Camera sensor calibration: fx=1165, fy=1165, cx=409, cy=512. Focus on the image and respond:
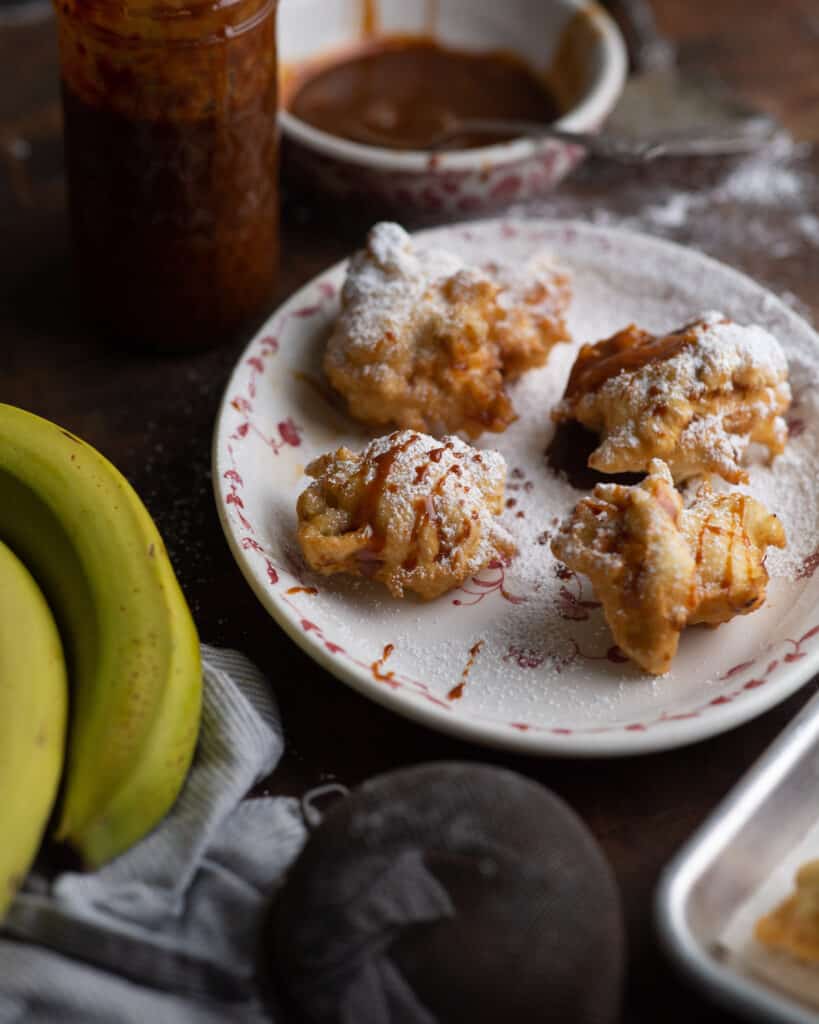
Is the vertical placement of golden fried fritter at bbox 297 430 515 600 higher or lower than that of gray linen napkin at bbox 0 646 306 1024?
higher

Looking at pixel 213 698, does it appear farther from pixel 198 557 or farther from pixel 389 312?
pixel 389 312

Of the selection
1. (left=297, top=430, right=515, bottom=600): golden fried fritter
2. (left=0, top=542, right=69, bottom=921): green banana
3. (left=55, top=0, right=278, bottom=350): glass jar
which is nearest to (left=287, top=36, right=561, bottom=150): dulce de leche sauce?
(left=55, top=0, right=278, bottom=350): glass jar

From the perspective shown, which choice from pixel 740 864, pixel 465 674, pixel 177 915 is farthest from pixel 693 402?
pixel 177 915

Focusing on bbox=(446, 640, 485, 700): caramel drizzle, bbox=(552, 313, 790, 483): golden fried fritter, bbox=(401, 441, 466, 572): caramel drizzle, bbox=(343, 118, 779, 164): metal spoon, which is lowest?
bbox=(446, 640, 485, 700): caramel drizzle

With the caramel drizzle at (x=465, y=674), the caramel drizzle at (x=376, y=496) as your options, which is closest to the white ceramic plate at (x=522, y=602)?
the caramel drizzle at (x=465, y=674)

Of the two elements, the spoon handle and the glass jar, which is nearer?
the glass jar

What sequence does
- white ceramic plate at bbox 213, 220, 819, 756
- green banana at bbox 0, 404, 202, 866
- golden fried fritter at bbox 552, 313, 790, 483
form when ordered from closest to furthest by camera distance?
1. green banana at bbox 0, 404, 202, 866
2. white ceramic plate at bbox 213, 220, 819, 756
3. golden fried fritter at bbox 552, 313, 790, 483

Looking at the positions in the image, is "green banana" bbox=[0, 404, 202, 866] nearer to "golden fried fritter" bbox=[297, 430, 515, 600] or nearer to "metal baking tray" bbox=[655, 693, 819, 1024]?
"golden fried fritter" bbox=[297, 430, 515, 600]

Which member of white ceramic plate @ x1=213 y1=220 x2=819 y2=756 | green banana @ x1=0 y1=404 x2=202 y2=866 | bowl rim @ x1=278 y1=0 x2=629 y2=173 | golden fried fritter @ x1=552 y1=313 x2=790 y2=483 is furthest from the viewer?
bowl rim @ x1=278 y1=0 x2=629 y2=173
